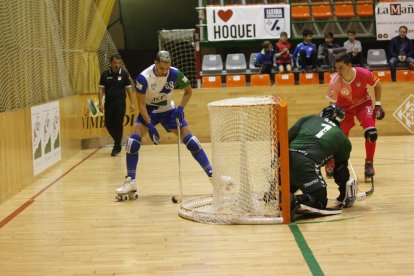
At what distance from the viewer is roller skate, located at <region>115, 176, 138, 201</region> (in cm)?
897

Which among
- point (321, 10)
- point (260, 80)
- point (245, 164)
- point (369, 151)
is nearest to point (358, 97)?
point (369, 151)

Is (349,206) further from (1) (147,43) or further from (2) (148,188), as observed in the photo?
(1) (147,43)

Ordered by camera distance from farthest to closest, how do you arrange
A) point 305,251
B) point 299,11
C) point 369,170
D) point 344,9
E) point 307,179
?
point 344,9 → point 299,11 → point 369,170 → point 307,179 → point 305,251

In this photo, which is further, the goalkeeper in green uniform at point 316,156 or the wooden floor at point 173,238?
the goalkeeper in green uniform at point 316,156

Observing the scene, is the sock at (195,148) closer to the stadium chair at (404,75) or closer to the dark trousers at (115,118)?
the dark trousers at (115,118)

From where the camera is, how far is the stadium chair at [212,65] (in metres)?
18.5

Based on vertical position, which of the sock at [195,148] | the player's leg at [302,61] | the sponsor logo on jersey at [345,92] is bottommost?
the sock at [195,148]

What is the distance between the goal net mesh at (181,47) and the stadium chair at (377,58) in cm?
479

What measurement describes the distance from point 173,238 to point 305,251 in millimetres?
1376

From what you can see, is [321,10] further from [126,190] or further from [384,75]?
[126,190]

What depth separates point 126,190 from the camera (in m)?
8.98

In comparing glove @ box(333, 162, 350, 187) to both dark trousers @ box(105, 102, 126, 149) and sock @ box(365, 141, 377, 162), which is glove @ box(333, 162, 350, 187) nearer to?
sock @ box(365, 141, 377, 162)

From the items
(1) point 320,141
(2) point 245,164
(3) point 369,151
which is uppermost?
(1) point 320,141

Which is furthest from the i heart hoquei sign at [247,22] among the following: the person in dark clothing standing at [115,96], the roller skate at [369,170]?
the roller skate at [369,170]
